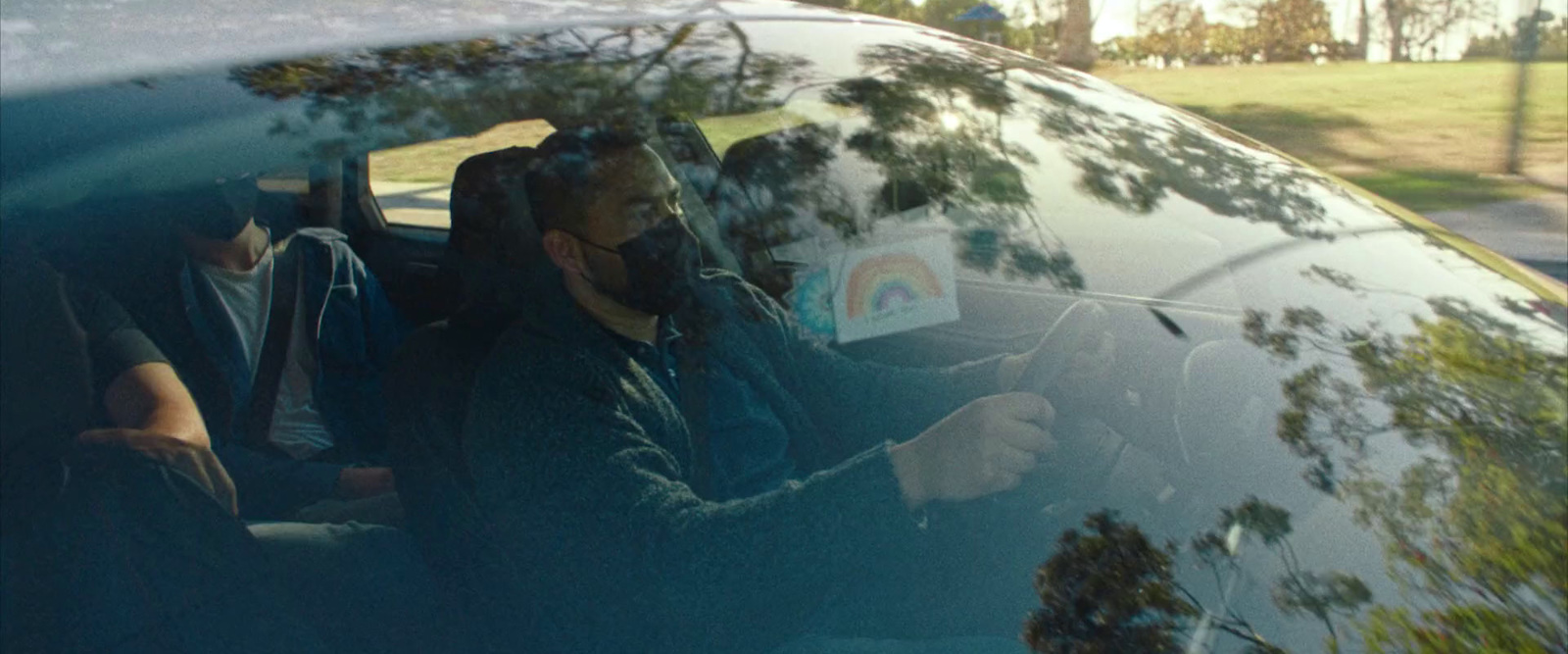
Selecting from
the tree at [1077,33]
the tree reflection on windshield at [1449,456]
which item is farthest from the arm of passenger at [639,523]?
the tree at [1077,33]

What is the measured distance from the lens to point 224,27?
5.63 feet

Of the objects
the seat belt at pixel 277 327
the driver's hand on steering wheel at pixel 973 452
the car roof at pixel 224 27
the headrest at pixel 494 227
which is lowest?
the driver's hand on steering wheel at pixel 973 452

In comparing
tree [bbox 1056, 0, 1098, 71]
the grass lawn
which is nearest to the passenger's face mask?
the grass lawn

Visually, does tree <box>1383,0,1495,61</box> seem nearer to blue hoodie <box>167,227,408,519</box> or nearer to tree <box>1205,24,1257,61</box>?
tree <box>1205,24,1257,61</box>

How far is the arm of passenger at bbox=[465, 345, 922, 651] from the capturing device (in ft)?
4.60

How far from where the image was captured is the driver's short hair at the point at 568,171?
1.55 metres

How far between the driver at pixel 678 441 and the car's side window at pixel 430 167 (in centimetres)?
4

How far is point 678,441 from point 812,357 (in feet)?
0.94

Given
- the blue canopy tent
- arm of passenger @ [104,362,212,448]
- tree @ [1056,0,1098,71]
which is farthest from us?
tree @ [1056,0,1098,71]

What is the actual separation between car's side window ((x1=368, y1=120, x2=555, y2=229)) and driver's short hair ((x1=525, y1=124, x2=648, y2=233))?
0.03 m

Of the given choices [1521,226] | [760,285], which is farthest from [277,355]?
[1521,226]

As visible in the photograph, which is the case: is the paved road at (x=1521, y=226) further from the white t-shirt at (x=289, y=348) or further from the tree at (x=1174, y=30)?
the tree at (x=1174, y=30)

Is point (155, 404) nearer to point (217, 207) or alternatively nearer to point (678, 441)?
point (217, 207)

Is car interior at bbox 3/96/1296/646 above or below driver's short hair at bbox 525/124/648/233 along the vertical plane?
below
